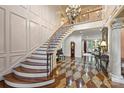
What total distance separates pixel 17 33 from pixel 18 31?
4.3 inches

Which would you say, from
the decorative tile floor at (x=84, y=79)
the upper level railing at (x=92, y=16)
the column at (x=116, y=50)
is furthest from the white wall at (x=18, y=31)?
the upper level railing at (x=92, y=16)

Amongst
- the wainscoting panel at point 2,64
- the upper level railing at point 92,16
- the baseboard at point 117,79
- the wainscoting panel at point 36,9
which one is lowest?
the baseboard at point 117,79

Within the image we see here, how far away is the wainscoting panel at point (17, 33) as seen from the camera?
5016 mm

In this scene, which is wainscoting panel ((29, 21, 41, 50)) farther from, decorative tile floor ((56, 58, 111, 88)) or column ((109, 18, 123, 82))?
column ((109, 18, 123, 82))

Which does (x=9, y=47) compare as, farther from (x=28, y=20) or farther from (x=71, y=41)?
(x=71, y=41)

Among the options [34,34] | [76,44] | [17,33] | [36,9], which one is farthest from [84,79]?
[76,44]

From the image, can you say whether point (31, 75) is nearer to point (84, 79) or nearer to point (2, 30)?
point (2, 30)

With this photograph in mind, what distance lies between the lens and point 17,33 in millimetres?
5336

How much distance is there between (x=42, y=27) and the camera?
7930 mm

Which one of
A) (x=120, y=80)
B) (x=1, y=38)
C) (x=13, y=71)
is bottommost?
(x=120, y=80)


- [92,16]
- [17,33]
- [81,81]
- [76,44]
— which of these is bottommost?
[81,81]

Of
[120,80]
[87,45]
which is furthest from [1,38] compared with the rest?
[87,45]

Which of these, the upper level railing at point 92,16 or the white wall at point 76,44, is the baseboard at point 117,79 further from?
the white wall at point 76,44

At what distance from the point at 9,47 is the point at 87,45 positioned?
18.3m
